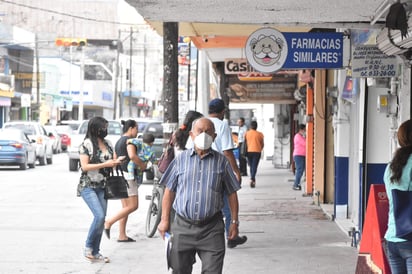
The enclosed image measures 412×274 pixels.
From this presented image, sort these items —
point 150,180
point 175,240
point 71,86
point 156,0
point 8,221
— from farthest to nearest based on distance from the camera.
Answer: point 71,86, point 150,180, point 8,221, point 156,0, point 175,240

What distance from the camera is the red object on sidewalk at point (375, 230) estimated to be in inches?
284

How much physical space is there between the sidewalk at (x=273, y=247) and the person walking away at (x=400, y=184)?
3396 mm

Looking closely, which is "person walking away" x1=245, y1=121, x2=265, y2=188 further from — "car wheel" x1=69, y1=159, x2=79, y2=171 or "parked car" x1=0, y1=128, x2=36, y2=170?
"parked car" x1=0, y1=128, x2=36, y2=170

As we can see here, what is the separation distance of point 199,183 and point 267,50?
4.45 m

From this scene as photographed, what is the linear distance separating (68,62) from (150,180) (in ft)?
165

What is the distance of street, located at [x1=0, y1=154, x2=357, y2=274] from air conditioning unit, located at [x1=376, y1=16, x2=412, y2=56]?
2.67m

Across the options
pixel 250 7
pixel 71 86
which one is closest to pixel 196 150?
pixel 250 7

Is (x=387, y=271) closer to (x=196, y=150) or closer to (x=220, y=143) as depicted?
(x=196, y=150)

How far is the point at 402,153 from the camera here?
6359 mm

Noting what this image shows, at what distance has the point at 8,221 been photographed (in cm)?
1439

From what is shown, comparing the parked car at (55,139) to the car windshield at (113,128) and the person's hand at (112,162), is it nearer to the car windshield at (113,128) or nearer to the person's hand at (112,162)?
the car windshield at (113,128)

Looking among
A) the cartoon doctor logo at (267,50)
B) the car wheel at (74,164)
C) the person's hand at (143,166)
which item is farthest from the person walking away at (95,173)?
the car wheel at (74,164)

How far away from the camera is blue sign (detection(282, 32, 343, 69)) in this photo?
1090cm

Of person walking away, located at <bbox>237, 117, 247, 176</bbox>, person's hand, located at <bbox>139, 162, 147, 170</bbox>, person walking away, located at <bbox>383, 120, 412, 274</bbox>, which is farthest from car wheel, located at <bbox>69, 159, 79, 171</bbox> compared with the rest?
person walking away, located at <bbox>383, 120, 412, 274</bbox>
